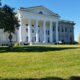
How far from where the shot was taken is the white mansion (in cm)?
10156

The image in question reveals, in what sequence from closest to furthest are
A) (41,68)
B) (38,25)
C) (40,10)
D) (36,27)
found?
(41,68) < (36,27) < (40,10) < (38,25)

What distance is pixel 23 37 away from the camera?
10288 centimetres

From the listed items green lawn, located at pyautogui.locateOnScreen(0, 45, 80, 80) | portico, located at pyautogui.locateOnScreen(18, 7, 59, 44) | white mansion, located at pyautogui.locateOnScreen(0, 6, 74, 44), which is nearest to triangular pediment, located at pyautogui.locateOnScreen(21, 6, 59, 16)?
white mansion, located at pyautogui.locateOnScreen(0, 6, 74, 44)

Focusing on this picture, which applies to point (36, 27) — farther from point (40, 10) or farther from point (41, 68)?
point (41, 68)

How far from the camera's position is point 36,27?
4102 inches

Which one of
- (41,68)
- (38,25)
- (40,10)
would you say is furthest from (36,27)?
(41,68)

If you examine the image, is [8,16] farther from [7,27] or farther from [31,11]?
[31,11]

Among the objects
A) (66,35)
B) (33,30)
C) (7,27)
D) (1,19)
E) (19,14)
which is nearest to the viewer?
(1,19)

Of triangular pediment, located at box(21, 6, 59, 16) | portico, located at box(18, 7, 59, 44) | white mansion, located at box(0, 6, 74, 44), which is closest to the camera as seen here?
white mansion, located at box(0, 6, 74, 44)

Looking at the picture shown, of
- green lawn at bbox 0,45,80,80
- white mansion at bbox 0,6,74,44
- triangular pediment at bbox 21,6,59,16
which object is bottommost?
green lawn at bbox 0,45,80,80

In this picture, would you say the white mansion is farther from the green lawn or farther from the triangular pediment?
the green lawn

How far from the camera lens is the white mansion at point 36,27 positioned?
102 metres

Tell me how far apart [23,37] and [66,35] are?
2809 cm

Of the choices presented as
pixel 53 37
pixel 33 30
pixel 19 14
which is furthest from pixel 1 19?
pixel 53 37
